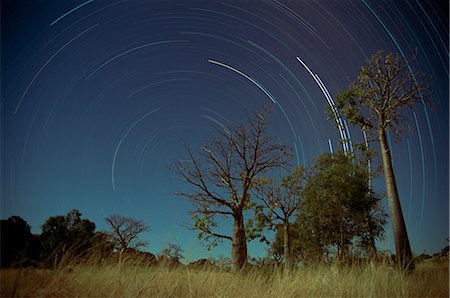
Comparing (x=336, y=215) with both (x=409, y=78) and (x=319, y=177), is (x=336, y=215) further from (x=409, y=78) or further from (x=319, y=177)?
(x=409, y=78)

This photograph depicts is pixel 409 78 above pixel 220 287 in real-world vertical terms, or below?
above

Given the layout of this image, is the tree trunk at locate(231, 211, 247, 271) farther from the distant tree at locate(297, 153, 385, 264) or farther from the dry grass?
the distant tree at locate(297, 153, 385, 264)

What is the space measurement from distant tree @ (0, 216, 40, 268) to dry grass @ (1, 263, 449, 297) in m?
0.11

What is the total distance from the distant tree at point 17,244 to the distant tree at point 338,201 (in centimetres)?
782

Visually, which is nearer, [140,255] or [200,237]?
[140,255]

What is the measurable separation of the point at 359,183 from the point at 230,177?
4527mm

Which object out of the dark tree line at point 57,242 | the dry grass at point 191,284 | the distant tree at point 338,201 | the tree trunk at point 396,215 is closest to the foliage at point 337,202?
the distant tree at point 338,201

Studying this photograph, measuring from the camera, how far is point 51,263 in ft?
11.6

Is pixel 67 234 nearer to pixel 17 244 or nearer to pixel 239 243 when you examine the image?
pixel 17 244

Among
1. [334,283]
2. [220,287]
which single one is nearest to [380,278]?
[334,283]

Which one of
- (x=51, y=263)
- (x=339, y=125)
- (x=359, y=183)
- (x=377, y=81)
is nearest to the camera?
(x=51, y=263)

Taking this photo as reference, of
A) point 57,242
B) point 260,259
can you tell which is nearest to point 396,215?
point 260,259

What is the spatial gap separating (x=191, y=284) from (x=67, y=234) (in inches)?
67.1

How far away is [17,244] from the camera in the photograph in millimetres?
3484
